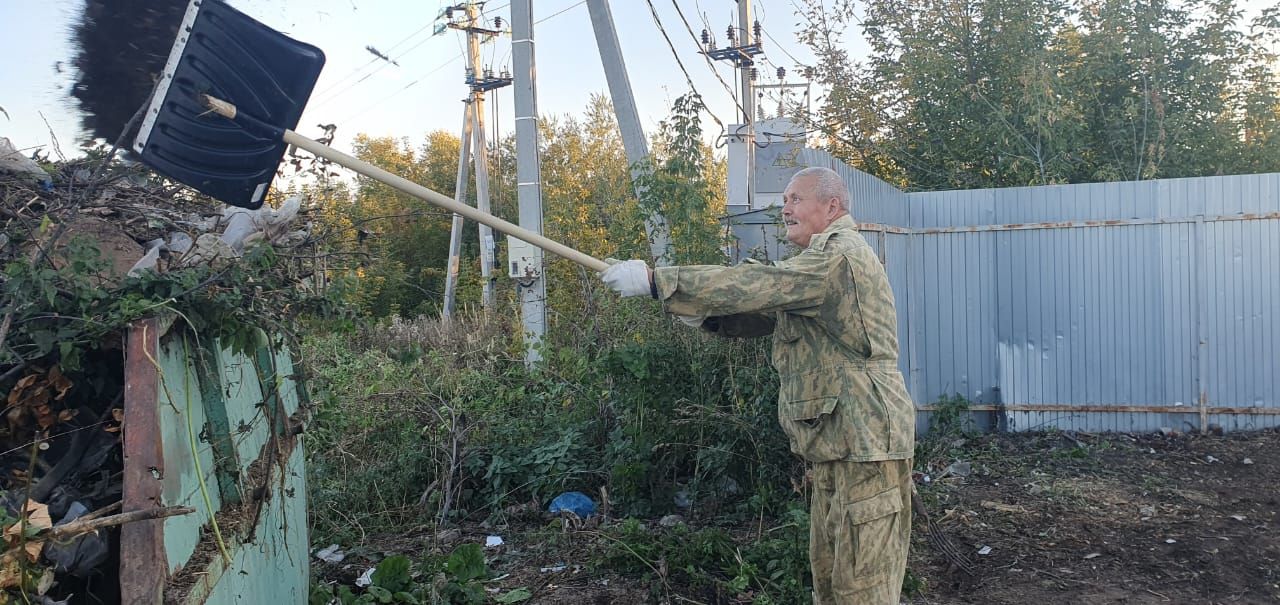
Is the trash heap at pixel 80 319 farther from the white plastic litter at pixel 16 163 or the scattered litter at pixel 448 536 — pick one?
the scattered litter at pixel 448 536

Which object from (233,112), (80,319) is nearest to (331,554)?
(233,112)

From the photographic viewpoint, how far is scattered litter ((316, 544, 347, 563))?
462cm

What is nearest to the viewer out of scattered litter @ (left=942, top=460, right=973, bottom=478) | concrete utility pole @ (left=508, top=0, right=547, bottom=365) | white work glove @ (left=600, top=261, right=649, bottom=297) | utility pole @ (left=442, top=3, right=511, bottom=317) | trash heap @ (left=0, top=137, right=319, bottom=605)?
trash heap @ (left=0, top=137, right=319, bottom=605)

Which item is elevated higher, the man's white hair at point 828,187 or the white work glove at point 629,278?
the man's white hair at point 828,187

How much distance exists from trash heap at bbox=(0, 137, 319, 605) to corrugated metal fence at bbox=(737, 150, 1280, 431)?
16.9ft

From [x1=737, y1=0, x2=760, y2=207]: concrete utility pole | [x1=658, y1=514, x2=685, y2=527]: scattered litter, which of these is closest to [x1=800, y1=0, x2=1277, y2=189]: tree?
[x1=737, y1=0, x2=760, y2=207]: concrete utility pole

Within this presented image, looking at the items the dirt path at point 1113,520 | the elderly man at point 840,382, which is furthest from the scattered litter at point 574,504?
the elderly man at point 840,382

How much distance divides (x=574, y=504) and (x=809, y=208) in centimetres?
261

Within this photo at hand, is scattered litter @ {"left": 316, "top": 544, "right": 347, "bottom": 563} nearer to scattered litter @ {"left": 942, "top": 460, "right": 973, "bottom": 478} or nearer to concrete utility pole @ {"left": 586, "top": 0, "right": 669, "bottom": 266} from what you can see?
scattered litter @ {"left": 942, "top": 460, "right": 973, "bottom": 478}

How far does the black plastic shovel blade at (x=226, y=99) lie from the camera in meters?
A: 2.94

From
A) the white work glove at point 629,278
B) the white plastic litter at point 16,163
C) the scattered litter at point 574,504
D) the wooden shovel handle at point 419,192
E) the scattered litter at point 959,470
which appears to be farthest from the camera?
the scattered litter at point 959,470

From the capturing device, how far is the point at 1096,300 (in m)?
7.36

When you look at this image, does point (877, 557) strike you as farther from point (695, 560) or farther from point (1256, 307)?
point (1256, 307)

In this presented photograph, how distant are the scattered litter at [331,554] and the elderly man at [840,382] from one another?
2475 mm
